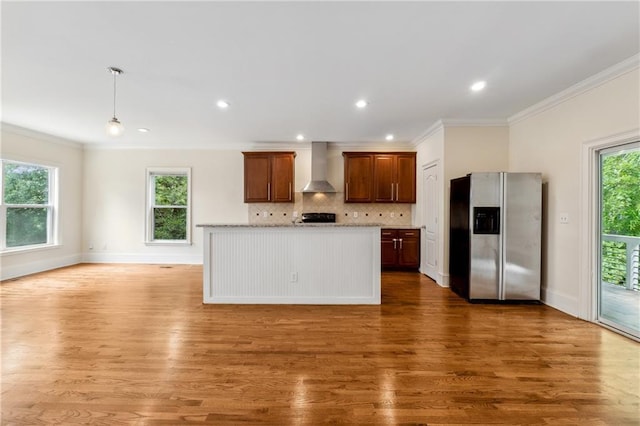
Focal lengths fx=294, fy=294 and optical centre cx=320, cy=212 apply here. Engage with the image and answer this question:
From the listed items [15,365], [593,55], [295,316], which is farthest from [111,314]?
[593,55]

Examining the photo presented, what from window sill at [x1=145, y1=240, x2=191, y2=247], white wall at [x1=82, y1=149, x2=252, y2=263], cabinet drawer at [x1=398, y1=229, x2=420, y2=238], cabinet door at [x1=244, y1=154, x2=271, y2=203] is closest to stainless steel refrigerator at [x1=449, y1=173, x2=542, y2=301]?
cabinet drawer at [x1=398, y1=229, x2=420, y2=238]

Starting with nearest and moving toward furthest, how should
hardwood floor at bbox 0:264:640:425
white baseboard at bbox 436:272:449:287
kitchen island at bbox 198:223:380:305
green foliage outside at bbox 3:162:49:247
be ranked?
1. hardwood floor at bbox 0:264:640:425
2. kitchen island at bbox 198:223:380:305
3. white baseboard at bbox 436:272:449:287
4. green foliage outside at bbox 3:162:49:247

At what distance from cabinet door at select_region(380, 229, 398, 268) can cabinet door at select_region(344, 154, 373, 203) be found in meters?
0.85

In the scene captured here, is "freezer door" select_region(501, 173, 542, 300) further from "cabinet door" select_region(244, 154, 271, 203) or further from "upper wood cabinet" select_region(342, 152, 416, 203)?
"cabinet door" select_region(244, 154, 271, 203)

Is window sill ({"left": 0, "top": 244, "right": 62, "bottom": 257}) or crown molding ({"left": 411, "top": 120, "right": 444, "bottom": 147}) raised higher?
crown molding ({"left": 411, "top": 120, "right": 444, "bottom": 147})

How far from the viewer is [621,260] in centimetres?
325

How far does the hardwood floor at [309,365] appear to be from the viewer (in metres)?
1.85

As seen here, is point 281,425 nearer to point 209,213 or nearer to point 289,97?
point 289,97

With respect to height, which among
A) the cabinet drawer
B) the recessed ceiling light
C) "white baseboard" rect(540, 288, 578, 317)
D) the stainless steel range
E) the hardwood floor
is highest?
the recessed ceiling light

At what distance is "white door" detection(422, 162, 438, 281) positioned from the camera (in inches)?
207

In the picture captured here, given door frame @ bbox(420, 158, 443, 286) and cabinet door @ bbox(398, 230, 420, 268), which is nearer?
door frame @ bbox(420, 158, 443, 286)

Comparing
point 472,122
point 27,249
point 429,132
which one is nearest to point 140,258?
point 27,249

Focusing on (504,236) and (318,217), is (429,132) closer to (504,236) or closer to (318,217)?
(504,236)

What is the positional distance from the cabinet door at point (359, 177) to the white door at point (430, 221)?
1141 mm
